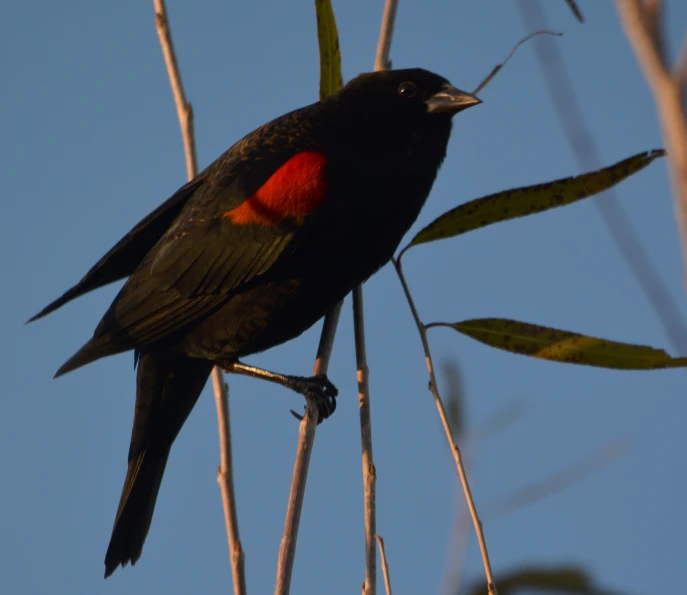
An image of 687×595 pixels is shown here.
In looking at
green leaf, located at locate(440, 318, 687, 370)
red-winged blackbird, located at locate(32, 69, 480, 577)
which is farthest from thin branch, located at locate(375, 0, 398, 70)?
green leaf, located at locate(440, 318, 687, 370)

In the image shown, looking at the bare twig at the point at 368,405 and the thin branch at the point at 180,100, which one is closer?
the bare twig at the point at 368,405

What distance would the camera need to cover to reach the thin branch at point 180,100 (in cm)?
309

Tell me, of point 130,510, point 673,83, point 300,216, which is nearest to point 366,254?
point 300,216

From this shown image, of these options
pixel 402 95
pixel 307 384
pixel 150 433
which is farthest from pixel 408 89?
pixel 150 433

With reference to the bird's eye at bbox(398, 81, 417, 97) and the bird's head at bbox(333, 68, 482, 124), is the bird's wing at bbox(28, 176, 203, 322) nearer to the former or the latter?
the bird's head at bbox(333, 68, 482, 124)

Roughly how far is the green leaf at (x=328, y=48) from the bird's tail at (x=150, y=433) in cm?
125

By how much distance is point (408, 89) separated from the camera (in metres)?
3.45

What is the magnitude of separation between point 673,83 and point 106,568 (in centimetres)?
316

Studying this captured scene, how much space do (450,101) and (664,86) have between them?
212 cm

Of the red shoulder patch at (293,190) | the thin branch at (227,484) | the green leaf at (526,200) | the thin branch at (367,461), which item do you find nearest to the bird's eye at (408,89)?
the red shoulder patch at (293,190)

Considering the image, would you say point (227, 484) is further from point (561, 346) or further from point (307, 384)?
point (561, 346)

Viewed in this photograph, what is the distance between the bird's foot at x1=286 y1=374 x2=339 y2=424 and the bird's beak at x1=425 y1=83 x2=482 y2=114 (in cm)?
115

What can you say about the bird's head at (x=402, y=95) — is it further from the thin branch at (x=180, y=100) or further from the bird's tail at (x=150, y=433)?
the bird's tail at (x=150, y=433)

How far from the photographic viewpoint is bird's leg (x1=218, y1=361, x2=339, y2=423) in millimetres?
3061
